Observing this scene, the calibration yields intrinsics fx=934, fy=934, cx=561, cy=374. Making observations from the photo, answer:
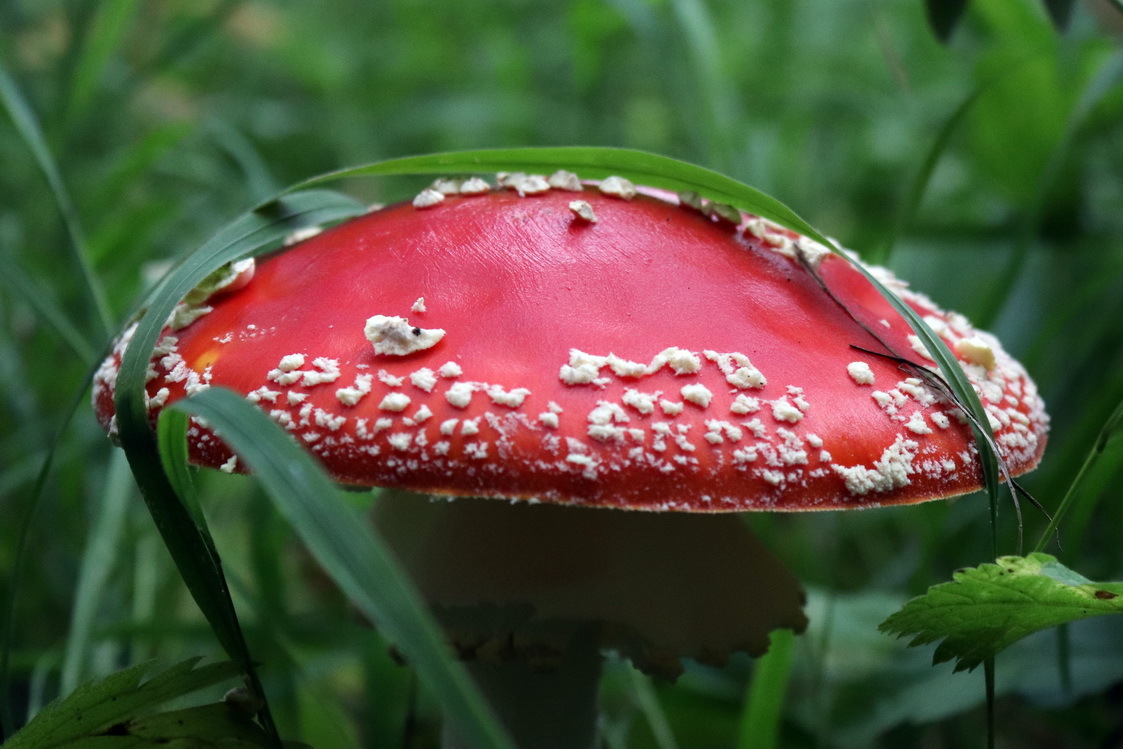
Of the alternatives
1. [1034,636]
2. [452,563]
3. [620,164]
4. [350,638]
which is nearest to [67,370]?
[350,638]

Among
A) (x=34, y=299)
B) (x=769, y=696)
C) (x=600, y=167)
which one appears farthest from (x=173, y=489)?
(x=769, y=696)

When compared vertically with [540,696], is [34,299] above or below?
above

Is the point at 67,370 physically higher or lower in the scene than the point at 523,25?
lower

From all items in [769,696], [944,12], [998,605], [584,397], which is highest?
[944,12]

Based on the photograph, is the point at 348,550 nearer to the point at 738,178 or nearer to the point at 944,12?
the point at 944,12

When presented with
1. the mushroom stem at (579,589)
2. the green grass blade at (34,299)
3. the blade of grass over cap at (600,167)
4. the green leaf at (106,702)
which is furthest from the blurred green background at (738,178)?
the blade of grass over cap at (600,167)

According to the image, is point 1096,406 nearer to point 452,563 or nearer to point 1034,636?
point 1034,636

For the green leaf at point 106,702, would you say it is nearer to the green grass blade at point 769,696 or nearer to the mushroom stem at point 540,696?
the mushroom stem at point 540,696
